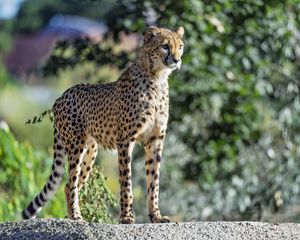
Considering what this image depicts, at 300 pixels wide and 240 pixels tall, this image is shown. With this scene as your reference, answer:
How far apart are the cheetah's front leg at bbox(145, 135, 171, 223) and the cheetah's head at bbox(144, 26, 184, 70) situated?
530mm

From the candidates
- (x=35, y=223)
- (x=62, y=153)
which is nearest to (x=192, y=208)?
(x=62, y=153)

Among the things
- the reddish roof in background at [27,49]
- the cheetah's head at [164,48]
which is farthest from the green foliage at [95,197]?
the reddish roof in background at [27,49]

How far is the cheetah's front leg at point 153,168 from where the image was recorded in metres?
9.80

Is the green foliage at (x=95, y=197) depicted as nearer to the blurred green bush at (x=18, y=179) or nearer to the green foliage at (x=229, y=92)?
the blurred green bush at (x=18, y=179)

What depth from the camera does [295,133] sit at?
15.4 meters

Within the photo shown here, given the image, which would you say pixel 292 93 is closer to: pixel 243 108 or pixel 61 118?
pixel 243 108

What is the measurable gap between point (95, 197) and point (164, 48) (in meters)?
1.53

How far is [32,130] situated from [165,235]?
747 inches

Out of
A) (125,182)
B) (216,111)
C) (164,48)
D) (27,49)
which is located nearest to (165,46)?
(164,48)

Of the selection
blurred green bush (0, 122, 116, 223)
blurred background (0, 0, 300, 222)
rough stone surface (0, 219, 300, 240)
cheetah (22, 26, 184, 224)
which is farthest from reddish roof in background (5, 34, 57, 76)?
rough stone surface (0, 219, 300, 240)

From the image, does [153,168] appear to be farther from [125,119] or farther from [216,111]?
[216,111]

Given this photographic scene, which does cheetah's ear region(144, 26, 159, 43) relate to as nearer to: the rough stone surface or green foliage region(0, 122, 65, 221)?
the rough stone surface

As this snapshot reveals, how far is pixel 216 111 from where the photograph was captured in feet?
53.8

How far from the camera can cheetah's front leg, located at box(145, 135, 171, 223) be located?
9797mm
